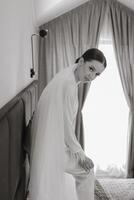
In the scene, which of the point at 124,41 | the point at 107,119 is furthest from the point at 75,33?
the point at 107,119

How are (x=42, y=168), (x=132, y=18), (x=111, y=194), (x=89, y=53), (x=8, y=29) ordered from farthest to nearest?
(x=132, y=18) < (x=111, y=194) < (x=89, y=53) < (x=42, y=168) < (x=8, y=29)

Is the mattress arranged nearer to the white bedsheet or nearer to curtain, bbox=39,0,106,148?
Result: the white bedsheet

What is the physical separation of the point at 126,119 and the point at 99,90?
0.54 metres

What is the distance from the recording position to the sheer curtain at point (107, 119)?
11.5 feet

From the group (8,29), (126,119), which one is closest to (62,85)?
(8,29)

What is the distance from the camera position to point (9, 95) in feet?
4.30

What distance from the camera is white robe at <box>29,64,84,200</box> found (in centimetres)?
142

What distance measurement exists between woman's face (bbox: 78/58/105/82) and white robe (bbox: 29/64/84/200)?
0.88ft

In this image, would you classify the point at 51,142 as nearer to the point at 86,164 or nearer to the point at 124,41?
the point at 86,164

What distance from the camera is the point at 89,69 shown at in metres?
1.77

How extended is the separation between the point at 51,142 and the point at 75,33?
222 cm

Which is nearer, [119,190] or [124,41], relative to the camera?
[119,190]

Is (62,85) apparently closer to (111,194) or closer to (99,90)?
(111,194)

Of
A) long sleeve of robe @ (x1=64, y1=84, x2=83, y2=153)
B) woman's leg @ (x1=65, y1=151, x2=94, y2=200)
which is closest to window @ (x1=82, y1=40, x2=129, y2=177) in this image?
woman's leg @ (x1=65, y1=151, x2=94, y2=200)
